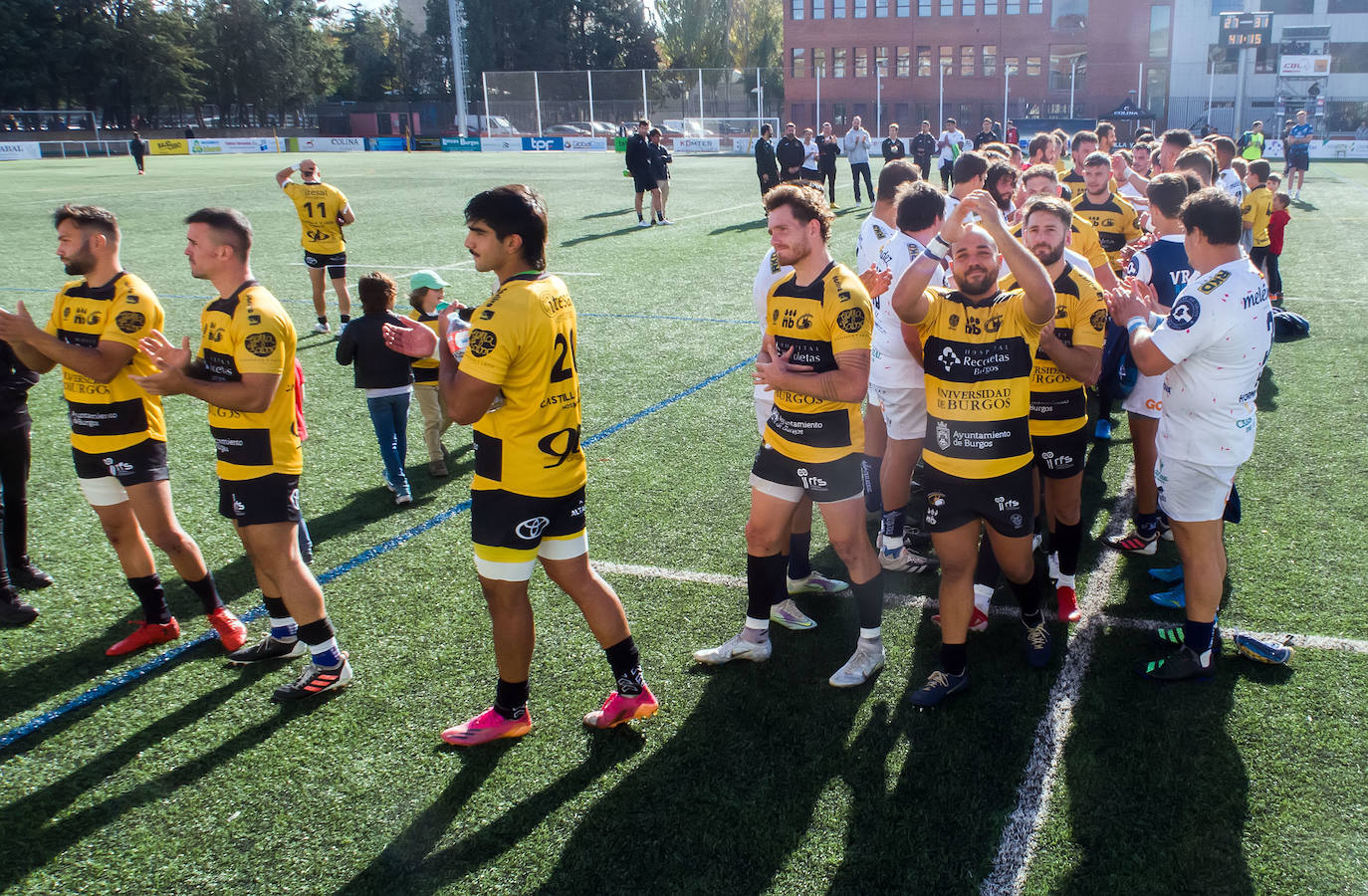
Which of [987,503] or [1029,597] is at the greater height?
[987,503]

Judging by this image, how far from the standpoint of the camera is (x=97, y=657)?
479 cm

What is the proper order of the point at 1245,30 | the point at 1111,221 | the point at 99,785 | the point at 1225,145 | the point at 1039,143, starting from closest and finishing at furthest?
the point at 99,785 < the point at 1111,221 < the point at 1039,143 < the point at 1225,145 < the point at 1245,30

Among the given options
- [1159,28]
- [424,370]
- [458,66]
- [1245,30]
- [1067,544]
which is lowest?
[1067,544]

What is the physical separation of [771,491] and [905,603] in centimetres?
141

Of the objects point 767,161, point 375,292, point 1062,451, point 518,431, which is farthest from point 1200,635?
point 767,161

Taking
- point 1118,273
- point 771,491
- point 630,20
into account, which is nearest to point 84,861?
point 771,491

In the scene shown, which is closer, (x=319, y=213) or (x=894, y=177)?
(x=894, y=177)

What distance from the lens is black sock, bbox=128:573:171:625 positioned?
4.81 meters

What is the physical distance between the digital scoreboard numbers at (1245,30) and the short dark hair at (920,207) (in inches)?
2216

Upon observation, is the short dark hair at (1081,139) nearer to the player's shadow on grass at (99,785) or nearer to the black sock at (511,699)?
the black sock at (511,699)

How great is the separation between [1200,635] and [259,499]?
168 inches

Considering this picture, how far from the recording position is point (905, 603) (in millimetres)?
5188

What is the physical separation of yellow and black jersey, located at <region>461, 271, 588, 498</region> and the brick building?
214 feet

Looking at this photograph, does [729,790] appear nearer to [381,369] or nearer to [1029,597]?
[1029,597]
